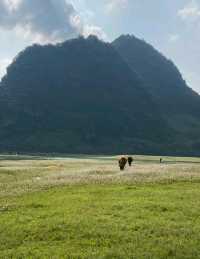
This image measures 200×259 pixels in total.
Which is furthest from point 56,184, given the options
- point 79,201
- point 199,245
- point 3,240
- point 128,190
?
point 199,245

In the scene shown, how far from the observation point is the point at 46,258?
20125 mm

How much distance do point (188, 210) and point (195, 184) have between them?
15689mm

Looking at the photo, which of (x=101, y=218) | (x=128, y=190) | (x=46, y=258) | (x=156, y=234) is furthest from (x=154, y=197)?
(x=46, y=258)

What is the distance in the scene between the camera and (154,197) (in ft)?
114

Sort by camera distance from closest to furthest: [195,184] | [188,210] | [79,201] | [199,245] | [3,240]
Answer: [199,245] < [3,240] < [188,210] < [79,201] < [195,184]

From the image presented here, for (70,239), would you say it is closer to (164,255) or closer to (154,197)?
(164,255)

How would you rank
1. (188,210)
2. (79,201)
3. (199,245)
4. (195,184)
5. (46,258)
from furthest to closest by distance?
(195,184) < (79,201) < (188,210) < (199,245) < (46,258)

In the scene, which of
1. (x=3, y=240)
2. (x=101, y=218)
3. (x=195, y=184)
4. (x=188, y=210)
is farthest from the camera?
(x=195, y=184)

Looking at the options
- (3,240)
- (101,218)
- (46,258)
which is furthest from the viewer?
(101,218)

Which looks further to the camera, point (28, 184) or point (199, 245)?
point (28, 184)

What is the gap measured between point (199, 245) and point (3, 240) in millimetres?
9294

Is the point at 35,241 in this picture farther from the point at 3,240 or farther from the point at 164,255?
the point at 164,255

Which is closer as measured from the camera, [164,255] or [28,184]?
[164,255]

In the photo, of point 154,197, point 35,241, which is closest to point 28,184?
point 154,197
